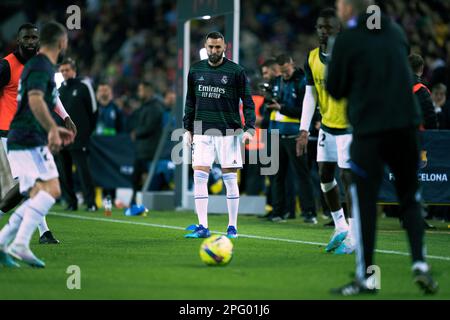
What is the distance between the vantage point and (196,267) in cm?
850

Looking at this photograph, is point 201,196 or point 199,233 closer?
point 199,233

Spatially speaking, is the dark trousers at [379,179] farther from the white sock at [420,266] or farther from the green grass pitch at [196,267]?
the green grass pitch at [196,267]

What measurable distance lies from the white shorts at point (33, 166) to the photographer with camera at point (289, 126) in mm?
6480

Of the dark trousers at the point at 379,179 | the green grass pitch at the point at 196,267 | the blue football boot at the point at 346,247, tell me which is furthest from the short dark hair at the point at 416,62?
the dark trousers at the point at 379,179

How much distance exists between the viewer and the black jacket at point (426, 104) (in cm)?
1234

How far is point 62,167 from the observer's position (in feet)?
55.2

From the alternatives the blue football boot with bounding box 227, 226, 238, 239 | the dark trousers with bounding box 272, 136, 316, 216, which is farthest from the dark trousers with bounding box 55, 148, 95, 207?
the blue football boot with bounding box 227, 226, 238, 239

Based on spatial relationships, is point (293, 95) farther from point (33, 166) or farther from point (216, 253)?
point (33, 166)

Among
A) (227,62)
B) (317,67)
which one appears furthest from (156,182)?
(317,67)

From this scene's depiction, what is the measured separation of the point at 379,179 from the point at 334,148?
9.55 ft

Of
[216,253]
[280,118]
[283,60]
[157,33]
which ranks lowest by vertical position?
[216,253]

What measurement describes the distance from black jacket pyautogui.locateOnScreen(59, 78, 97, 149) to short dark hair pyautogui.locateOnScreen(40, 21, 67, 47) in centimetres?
844

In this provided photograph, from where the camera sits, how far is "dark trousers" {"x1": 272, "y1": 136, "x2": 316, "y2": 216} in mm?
14492

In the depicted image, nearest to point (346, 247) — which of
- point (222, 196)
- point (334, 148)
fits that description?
point (334, 148)
